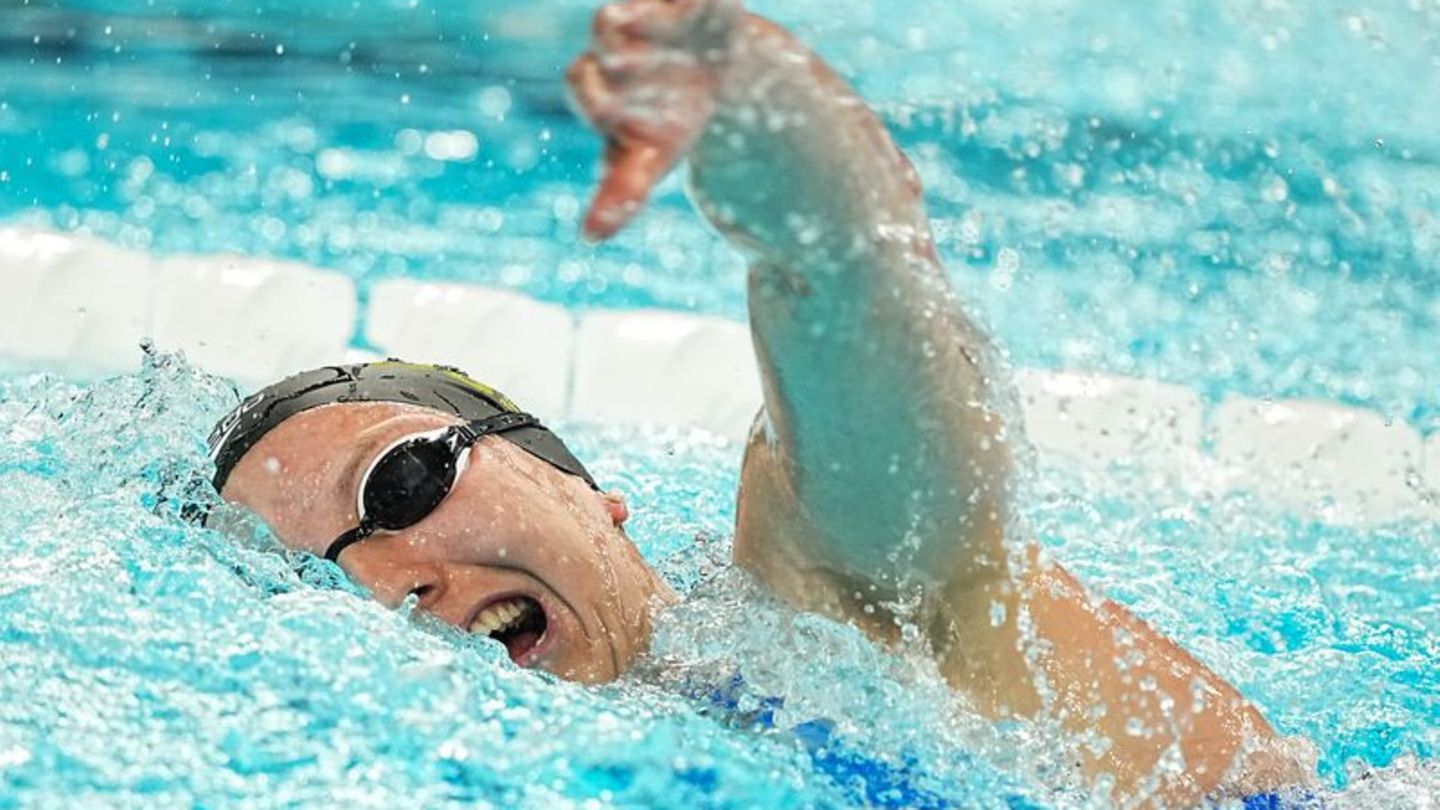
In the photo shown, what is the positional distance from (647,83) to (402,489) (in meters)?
0.63

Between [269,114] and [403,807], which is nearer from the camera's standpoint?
[403,807]

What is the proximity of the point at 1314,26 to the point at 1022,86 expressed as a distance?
3.08 feet

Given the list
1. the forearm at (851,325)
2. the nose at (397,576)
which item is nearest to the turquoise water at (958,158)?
the nose at (397,576)

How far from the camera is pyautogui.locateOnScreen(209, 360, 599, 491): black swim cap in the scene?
1564 mm

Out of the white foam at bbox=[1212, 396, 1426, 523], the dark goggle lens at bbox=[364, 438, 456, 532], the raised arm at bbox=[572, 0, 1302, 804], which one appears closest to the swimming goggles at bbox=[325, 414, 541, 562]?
the dark goggle lens at bbox=[364, 438, 456, 532]

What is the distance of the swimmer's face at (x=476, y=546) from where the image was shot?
1466mm

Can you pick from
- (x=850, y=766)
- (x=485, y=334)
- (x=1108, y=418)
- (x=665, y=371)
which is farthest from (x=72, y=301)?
(x=850, y=766)

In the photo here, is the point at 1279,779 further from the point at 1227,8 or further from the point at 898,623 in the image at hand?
the point at 1227,8

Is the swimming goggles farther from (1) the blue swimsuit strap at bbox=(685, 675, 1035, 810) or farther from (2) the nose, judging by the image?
(1) the blue swimsuit strap at bbox=(685, 675, 1035, 810)

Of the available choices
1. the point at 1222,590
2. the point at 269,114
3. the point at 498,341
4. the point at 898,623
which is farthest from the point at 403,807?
the point at 269,114

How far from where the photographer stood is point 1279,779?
1.48m

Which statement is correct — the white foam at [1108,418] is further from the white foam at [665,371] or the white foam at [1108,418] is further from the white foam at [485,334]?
the white foam at [485,334]

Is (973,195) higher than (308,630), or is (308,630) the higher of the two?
(308,630)

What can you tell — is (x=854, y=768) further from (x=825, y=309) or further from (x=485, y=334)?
(x=485, y=334)
